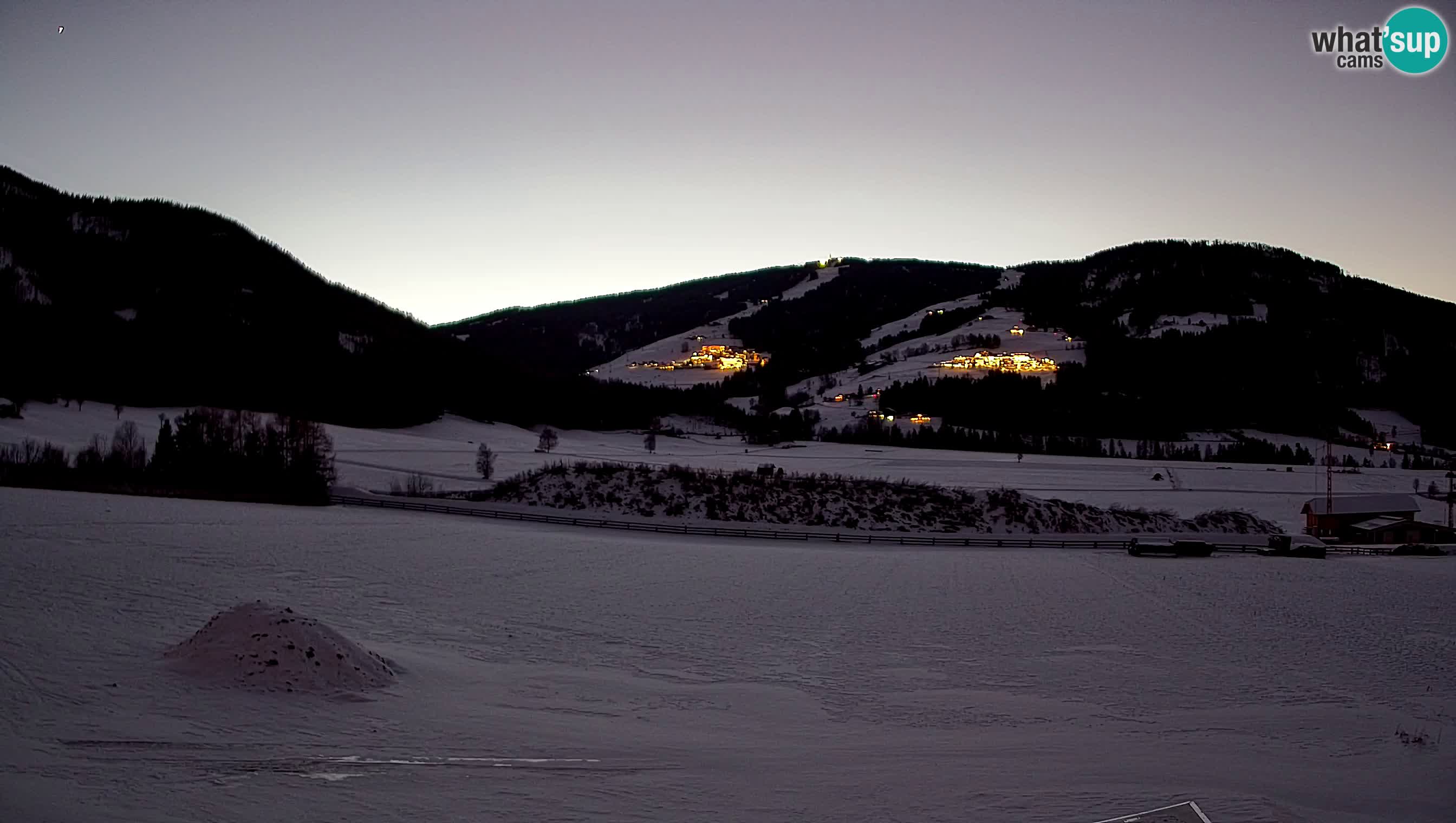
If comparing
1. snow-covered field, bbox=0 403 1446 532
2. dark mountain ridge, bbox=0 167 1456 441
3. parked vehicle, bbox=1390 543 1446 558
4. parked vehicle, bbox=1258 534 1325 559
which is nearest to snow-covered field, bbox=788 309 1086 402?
dark mountain ridge, bbox=0 167 1456 441

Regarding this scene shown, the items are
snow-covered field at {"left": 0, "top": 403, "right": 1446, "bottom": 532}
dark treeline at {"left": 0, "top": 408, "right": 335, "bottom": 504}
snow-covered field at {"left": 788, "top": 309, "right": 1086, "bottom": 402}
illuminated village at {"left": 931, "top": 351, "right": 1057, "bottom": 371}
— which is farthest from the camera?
snow-covered field at {"left": 788, "top": 309, "right": 1086, "bottom": 402}

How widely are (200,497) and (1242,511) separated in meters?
52.4

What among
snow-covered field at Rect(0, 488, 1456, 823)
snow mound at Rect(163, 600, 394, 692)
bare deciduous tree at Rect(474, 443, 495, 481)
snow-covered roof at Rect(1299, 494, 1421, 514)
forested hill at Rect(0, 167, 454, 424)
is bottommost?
snow-covered field at Rect(0, 488, 1456, 823)

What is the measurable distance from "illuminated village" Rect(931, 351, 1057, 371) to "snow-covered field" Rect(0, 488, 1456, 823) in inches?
4884

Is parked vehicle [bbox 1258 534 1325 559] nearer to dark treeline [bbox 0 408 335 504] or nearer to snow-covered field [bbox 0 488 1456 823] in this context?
snow-covered field [bbox 0 488 1456 823]

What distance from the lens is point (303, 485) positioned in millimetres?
43094

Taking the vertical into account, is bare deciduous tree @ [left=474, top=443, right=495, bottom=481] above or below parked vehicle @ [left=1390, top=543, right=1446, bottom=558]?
above

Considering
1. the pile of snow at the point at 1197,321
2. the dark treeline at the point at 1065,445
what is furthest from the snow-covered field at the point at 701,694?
the pile of snow at the point at 1197,321

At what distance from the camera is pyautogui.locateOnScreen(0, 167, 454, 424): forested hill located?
85250 mm

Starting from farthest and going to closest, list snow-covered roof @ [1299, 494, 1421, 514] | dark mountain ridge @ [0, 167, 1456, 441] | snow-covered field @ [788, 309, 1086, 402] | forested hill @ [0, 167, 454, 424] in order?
snow-covered field @ [788, 309, 1086, 402] < dark mountain ridge @ [0, 167, 1456, 441] < forested hill @ [0, 167, 454, 424] < snow-covered roof @ [1299, 494, 1421, 514]

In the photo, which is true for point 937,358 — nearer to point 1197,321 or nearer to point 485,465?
point 1197,321

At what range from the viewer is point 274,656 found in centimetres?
1316

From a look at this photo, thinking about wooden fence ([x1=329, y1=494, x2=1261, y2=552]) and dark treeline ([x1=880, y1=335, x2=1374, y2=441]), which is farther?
dark treeline ([x1=880, y1=335, x2=1374, y2=441])

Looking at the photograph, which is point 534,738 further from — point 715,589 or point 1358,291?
point 1358,291
